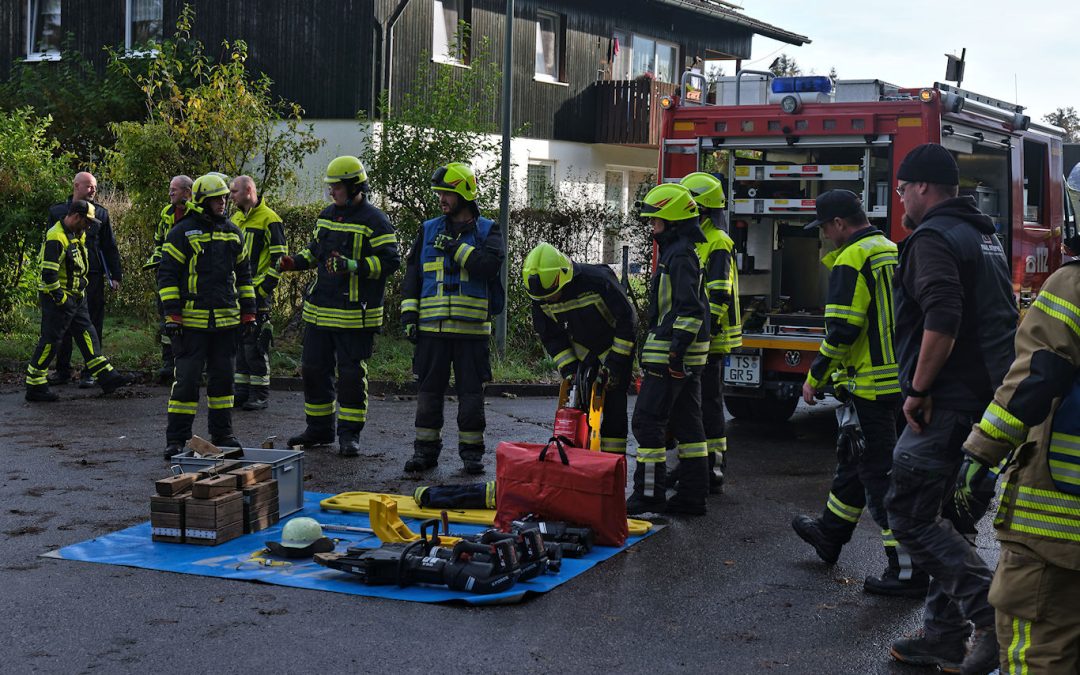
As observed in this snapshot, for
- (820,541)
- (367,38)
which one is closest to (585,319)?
(820,541)

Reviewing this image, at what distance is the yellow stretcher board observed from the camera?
716cm

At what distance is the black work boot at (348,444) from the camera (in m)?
9.43

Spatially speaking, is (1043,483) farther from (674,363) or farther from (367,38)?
(367,38)

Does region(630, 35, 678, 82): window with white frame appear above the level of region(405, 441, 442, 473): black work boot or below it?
above

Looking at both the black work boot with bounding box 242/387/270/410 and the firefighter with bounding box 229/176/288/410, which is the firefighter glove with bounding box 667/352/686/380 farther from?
the black work boot with bounding box 242/387/270/410

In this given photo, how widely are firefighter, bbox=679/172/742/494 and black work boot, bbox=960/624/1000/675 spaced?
3.73m

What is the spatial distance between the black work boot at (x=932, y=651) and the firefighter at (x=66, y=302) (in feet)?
30.6

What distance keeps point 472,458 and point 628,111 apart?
18623 millimetres

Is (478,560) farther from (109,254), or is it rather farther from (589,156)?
(589,156)

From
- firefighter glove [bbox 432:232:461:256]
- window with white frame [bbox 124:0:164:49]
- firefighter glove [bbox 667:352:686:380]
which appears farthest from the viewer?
window with white frame [bbox 124:0:164:49]

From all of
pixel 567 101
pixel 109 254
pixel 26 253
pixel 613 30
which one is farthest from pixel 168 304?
pixel 613 30

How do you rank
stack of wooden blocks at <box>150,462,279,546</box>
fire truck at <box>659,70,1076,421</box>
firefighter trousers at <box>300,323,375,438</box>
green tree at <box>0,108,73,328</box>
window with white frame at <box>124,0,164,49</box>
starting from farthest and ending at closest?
window with white frame at <box>124,0,164,49</box> → green tree at <box>0,108,73,328</box> → fire truck at <box>659,70,1076,421</box> → firefighter trousers at <box>300,323,375,438</box> → stack of wooden blocks at <box>150,462,279,546</box>

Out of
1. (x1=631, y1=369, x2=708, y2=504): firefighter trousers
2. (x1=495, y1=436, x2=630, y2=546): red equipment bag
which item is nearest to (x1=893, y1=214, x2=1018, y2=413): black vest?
(x1=495, y1=436, x2=630, y2=546): red equipment bag

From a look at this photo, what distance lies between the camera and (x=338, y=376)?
944cm
